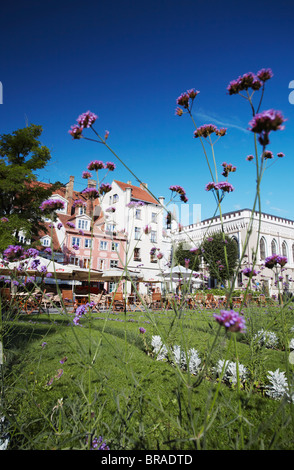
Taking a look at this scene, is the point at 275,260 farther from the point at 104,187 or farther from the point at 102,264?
the point at 102,264

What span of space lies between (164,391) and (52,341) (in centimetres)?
289

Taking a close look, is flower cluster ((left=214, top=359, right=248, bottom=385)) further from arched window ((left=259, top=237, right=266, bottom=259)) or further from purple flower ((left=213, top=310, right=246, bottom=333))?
arched window ((left=259, top=237, right=266, bottom=259))

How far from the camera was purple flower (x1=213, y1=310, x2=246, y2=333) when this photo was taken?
954mm

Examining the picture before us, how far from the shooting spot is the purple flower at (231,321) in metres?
0.95

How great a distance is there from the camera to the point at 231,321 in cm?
97

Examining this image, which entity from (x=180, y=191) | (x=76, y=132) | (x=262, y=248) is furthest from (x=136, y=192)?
(x=76, y=132)

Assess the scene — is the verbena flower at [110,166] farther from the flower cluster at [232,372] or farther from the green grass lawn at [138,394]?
the flower cluster at [232,372]

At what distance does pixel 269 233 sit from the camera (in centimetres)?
4006

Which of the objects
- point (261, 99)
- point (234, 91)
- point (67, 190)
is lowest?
point (261, 99)

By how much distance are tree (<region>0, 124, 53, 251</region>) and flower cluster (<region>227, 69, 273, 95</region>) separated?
54.9ft

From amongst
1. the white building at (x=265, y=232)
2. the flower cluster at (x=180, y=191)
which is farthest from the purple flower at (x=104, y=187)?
the white building at (x=265, y=232)
